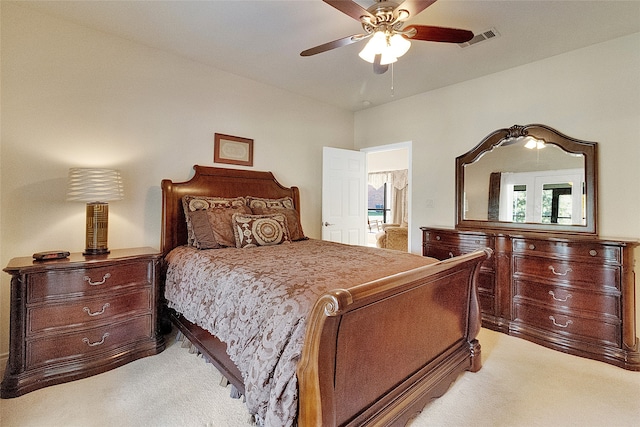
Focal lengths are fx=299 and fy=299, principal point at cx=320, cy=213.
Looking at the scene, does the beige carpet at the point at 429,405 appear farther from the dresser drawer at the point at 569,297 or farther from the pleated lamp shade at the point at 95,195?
the pleated lamp shade at the point at 95,195

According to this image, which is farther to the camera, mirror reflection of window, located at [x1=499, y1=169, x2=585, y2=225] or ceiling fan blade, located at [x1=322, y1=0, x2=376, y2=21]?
mirror reflection of window, located at [x1=499, y1=169, x2=585, y2=225]

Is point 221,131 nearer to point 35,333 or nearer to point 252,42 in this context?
point 252,42

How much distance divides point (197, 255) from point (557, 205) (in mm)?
3487

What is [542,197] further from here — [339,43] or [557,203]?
[339,43]

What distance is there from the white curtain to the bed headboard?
5653mm

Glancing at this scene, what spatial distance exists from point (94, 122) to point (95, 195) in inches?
30.8

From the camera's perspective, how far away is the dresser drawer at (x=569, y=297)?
2.41 meters

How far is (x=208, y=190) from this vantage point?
3275 millimetres

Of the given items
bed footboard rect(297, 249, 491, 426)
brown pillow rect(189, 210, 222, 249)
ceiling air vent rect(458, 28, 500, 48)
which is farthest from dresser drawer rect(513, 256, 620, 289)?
brown pillow rect(189, 210, 222, 249)

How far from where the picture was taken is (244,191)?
3.54 m

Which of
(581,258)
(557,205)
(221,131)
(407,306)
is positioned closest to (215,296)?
(407,306)

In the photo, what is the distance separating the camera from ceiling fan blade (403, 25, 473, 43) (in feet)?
6.30

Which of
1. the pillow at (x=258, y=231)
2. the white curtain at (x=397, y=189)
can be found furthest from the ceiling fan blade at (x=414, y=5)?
the white curtain at (x=397, y=189)

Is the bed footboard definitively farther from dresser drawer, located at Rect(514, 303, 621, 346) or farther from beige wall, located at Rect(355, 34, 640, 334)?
beige wall, located at Rect(355, 34, 640, 334)
